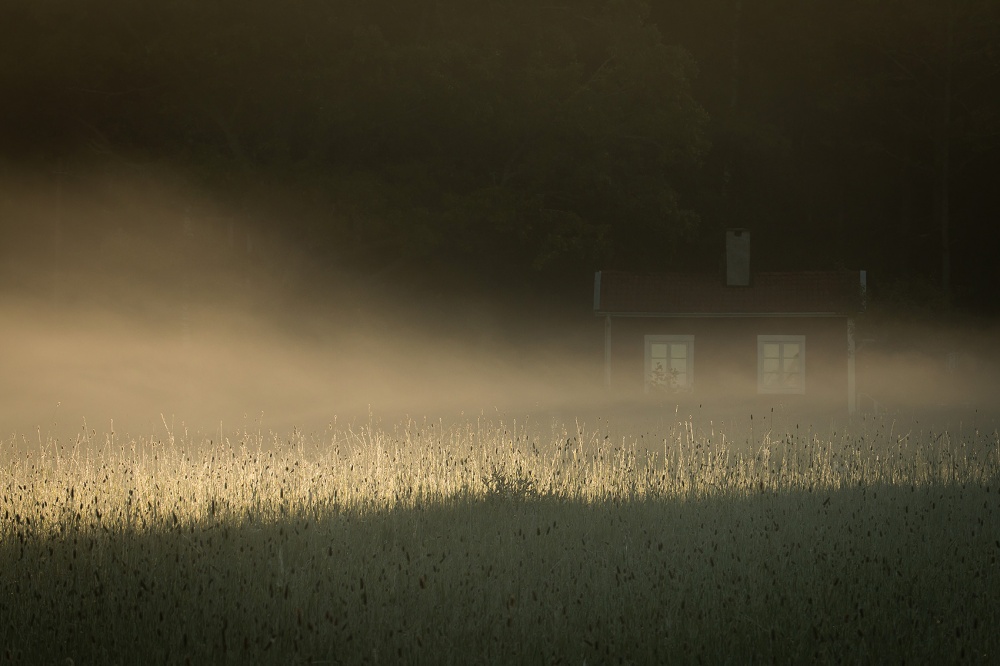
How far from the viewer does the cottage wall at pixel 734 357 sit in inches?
1053

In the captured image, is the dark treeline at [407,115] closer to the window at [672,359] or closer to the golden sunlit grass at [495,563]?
the window at [672,359]

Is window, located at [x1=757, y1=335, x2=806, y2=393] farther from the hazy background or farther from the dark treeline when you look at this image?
the dark treeline

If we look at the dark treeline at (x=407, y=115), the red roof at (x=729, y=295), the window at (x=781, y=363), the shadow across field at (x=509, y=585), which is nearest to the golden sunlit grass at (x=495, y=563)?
the shadow across field at (x=509, y=585)

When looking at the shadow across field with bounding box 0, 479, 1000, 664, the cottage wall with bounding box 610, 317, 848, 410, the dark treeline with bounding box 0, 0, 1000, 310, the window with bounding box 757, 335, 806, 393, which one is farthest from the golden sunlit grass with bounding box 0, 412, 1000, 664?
the dark treeline with bounding box 0, 0, 1000, 310

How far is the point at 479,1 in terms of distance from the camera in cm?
3209

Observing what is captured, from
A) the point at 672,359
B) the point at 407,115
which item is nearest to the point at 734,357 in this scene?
the point at 672,359

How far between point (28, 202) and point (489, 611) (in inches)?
1153

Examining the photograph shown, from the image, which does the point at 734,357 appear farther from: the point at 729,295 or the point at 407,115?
the point at 407,115

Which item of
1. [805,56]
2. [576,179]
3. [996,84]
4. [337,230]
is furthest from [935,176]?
[337,230]

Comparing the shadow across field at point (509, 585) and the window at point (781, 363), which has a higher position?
the window at point (781, 363)

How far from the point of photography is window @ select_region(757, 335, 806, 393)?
88.9 ft

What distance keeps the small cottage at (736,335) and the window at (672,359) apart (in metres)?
0.03

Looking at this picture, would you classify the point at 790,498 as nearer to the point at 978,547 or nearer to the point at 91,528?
the point at 978,547

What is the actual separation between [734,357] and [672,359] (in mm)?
1596
